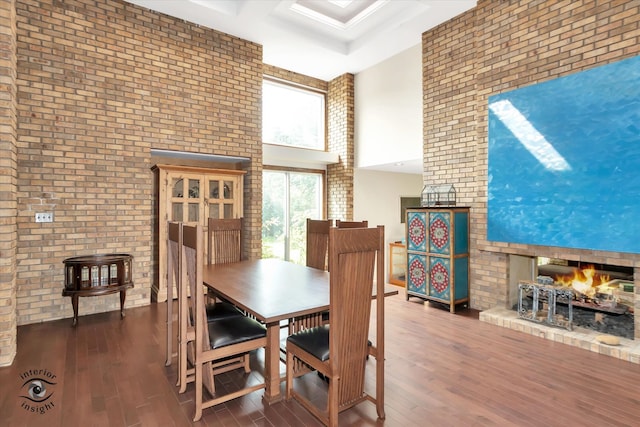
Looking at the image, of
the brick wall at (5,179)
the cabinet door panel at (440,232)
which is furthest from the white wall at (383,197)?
the brick wall at (5,179)

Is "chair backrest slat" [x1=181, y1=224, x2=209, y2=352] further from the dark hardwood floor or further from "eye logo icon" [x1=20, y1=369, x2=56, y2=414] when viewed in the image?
"eye logo icon" [x1=20, y1=369, x2=56, y2=414]

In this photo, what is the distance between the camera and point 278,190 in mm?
6547

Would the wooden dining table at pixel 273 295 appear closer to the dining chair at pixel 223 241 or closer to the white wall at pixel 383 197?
the dining chair at pixel 223 241

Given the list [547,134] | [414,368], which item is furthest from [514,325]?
[547,134]

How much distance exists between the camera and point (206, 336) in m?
2.15

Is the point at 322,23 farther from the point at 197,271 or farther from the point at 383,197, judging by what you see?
the point at 197,271

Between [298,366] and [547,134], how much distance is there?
3.41 metres

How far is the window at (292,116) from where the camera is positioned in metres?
6.28

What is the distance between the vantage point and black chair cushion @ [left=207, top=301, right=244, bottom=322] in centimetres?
260

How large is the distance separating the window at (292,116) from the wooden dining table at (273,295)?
3.74 meters

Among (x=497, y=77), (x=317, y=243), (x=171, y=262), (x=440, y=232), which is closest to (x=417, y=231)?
(x=440, y=232)

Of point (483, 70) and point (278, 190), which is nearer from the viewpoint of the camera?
point (483, 70)

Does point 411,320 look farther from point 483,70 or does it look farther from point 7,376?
point 7,376

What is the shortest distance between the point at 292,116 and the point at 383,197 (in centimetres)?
255
